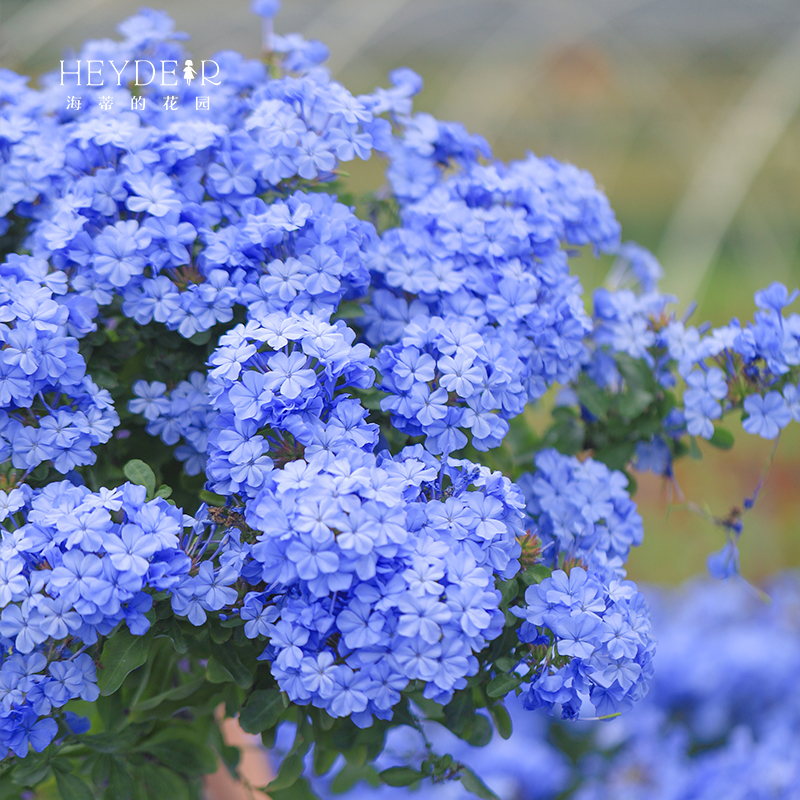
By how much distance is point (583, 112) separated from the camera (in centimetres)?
500

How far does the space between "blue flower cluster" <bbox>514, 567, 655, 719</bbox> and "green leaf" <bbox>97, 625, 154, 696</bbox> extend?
0.97 ft

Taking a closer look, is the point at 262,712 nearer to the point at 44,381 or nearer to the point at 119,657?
the point at 119,657

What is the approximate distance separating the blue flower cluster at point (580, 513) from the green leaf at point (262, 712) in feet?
0.87

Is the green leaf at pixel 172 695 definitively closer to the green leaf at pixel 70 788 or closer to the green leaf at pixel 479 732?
the green leaf at pixel 70 788

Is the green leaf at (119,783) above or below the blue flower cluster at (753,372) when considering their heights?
below

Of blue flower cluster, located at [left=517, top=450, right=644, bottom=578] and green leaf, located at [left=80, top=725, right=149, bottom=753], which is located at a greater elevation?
blue flower cluster, located at [left=517, top=450, right=644, bottom=578]

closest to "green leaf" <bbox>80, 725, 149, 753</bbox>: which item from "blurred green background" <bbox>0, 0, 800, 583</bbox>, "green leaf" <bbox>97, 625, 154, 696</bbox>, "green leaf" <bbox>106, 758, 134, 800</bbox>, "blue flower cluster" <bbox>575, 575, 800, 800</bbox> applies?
"green leaf" <bbox>106, 758, 134, 800</bbox>

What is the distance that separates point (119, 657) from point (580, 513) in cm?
42

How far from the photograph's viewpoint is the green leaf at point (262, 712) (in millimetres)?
710

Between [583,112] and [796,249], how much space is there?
4.73ft

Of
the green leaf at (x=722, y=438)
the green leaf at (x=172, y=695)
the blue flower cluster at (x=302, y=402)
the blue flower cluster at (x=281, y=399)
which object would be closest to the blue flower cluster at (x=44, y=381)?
the blue flower cluster at (x=302, y=402)

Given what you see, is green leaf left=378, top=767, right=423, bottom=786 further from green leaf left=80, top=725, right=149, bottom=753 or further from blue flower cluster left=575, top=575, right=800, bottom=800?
blue flower cluster left=575, top=575, right=800, bottom=800

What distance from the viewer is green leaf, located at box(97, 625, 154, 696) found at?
0.65 m

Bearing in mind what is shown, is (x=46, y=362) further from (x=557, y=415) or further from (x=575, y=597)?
(x=557, y=415)
